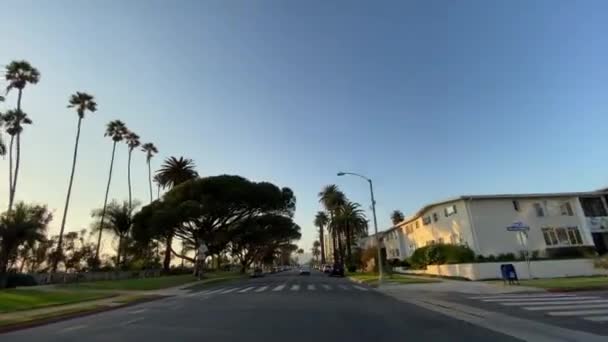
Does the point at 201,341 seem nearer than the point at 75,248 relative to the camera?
Yes

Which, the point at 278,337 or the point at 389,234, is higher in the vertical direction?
the point at 389,234

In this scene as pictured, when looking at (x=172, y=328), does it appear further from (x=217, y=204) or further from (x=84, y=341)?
(x=217, y=204)

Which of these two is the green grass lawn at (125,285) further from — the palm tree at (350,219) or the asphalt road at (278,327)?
the palm tree at (350,219)

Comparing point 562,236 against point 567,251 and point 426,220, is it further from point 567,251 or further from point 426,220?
point 426,220

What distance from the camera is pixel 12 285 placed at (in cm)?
3147

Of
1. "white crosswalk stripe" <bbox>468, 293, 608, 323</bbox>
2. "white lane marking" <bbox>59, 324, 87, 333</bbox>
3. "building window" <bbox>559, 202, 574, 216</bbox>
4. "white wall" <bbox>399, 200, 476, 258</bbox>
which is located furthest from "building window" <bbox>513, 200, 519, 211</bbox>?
"white lane marking" <bbox>59, 324, 87, 333</bbox>

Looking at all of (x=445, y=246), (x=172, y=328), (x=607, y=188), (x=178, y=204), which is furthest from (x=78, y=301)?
(x=607, y=188)

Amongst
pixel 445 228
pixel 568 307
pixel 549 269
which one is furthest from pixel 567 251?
pixel 568 307

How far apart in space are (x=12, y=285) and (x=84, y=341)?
30019 mm

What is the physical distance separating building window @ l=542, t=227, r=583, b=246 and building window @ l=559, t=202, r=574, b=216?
56.0 inches

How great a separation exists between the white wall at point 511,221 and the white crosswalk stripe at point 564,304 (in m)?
19.6

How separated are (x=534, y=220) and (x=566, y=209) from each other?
138 inches

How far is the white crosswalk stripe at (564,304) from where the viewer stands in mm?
10523

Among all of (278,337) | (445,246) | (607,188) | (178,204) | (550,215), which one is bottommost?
(278,337)
